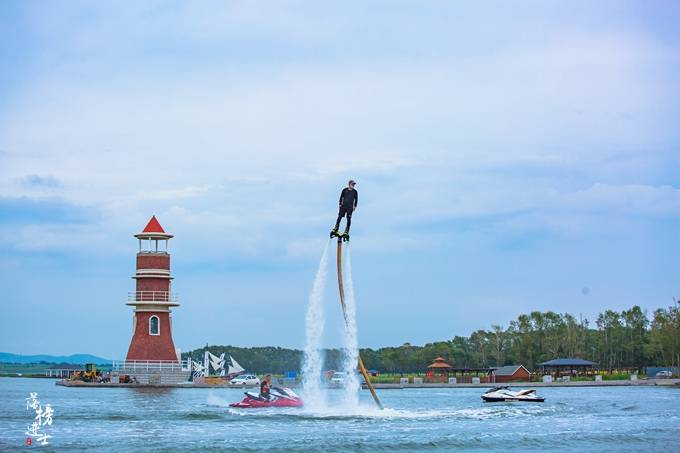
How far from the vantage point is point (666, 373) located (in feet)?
385

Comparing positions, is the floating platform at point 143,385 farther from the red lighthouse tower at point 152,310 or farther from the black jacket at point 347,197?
the black jacket at point 347,197

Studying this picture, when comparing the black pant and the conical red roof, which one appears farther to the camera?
the conical red roof

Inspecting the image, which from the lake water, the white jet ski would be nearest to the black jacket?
the lake water

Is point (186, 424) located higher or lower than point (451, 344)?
lower

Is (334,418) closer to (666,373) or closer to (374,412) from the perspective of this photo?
(374,412)

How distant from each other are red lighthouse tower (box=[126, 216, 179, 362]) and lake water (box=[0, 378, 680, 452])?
2180 cm

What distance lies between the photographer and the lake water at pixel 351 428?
134 feet

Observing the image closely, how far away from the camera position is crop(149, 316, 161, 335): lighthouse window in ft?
290

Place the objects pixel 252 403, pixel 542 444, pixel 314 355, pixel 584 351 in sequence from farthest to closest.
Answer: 1. pixel 584 351
2. pixel 252 403
3. pixel 314 355
4. pixel 542 444

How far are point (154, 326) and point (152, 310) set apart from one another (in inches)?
57.2

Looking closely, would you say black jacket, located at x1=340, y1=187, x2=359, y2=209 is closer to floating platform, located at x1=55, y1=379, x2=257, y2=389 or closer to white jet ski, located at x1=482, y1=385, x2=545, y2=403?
white jet ski, located at x1=482, y1=385, x2=545, y2=403

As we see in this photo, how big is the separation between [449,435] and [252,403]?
63.7ft

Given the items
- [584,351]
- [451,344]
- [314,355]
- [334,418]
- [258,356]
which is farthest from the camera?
[258,356]

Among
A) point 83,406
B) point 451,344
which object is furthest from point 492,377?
point 83,406
